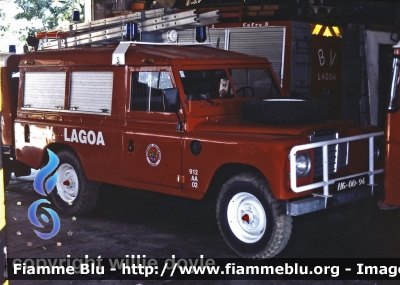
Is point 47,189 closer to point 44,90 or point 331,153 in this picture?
point 44,90

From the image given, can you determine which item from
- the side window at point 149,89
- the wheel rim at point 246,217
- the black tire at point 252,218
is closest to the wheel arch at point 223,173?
the black tire at point 252,218

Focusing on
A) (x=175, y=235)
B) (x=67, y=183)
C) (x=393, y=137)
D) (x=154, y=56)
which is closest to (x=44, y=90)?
(x=67, y=183)

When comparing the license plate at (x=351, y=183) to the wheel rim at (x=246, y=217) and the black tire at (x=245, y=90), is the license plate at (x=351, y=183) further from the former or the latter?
the black tire at (x=245, y=90)

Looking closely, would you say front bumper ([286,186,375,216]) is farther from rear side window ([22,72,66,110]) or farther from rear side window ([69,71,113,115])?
rear side window ([22,72,66,110])

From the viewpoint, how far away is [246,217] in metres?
6.03

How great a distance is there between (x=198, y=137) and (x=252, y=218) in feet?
3.51

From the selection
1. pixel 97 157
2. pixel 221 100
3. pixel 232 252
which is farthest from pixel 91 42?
pixel 232 252

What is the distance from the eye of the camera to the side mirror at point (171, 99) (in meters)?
6.39

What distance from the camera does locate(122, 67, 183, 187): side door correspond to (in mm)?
6629

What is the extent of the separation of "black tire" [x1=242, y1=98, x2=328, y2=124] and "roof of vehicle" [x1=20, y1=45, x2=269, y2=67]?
0.96 metres

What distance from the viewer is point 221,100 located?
6918 millimetres

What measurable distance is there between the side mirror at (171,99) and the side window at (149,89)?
18 centimetres

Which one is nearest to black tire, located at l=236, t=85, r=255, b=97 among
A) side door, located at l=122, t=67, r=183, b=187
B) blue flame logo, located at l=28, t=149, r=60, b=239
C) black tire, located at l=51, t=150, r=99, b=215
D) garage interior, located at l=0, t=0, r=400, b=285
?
garage interior, located at l=0, t=0, r=400, b=285

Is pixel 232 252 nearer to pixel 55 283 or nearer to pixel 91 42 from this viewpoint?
pixel 55 283
